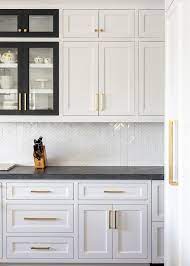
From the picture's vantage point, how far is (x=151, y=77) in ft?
11.9

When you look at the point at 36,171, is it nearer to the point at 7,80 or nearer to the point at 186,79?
the point at 7,80

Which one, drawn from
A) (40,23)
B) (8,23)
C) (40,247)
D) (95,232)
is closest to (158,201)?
(95,232)

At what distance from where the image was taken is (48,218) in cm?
340

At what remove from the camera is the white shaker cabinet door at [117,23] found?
361 centimetres

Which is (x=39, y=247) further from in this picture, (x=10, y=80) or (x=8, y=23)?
(x=8, y=23)

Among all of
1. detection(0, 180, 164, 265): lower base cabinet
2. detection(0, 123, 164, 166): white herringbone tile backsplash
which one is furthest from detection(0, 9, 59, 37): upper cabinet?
detection(0, 180, 164, 265): lower base cabinet

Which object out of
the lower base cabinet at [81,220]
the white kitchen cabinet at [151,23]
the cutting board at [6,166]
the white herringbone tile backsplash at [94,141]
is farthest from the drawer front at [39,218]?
the white kitchen cabinet at [151,23]

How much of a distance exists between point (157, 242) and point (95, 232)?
1.77 ft

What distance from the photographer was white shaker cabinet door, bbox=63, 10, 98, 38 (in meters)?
3.62

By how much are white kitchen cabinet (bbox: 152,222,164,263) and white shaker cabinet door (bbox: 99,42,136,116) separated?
102 centimetres

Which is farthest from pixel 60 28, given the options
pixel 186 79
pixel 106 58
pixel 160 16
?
pixel 186 79

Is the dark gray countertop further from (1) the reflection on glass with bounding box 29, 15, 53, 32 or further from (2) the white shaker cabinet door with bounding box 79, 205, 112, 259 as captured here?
(1) the reflection on glass with bounding box 29, 15, 53, 32

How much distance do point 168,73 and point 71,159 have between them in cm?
151

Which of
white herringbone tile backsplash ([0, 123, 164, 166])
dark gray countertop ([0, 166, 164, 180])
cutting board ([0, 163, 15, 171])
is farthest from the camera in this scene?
white herringbone tile backsplash ([0, 123, 164, 166])
